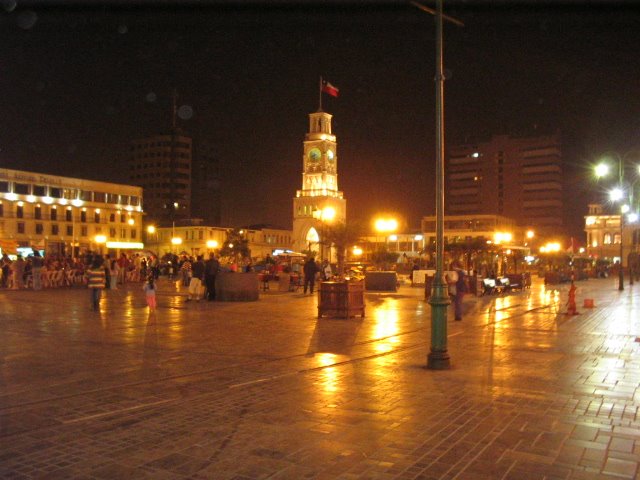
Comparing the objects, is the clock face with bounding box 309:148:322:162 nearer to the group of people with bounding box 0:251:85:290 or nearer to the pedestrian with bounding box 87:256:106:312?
the group of people with bounding box 0:251:85:290

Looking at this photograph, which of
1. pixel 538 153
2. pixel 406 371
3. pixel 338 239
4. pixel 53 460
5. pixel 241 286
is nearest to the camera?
pixel 53 460

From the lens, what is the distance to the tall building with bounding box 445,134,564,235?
136250 millimetres

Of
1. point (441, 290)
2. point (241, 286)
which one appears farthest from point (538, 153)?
point (441, 290)

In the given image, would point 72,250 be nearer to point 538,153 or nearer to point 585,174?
point 538,153

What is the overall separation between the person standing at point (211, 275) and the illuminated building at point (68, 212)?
44405 millimetres

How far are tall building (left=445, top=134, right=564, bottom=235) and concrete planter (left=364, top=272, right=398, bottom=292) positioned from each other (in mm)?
110064

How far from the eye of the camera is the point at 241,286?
20.6 metres

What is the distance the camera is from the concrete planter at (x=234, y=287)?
67.3ft

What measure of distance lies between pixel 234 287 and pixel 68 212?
61745 millimetres

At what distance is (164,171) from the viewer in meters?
118

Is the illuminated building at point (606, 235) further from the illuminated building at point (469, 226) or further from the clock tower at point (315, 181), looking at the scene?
the clock tower at point (315, 181)

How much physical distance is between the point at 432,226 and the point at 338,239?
177 feet

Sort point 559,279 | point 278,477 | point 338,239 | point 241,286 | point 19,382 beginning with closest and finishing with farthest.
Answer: point 278,477 → point 19,382 → point 241,286 → point 559,279 → point 338,239

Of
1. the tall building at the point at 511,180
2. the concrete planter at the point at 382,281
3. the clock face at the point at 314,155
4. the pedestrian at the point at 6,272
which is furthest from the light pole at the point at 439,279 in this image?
the tall building at the point at 511,180
